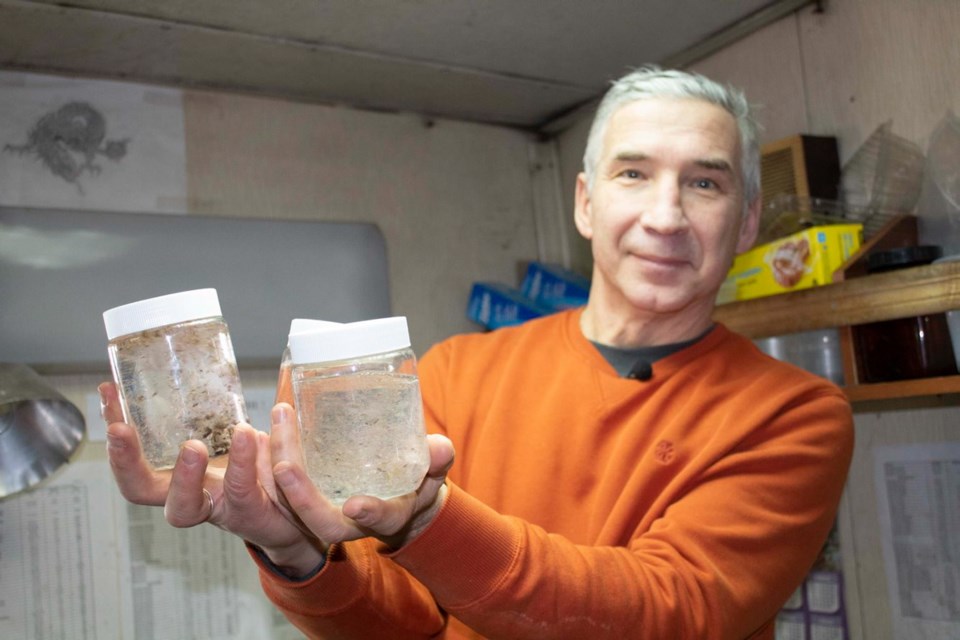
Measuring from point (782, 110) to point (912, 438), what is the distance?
0.60m

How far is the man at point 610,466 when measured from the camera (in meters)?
0.75

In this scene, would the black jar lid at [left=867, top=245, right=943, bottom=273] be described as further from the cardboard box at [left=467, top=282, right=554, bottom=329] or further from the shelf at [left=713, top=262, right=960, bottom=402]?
the cardboard box at [left=467, top=282, right=554, bottom=329]

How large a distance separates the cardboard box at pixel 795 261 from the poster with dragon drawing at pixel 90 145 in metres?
1.01

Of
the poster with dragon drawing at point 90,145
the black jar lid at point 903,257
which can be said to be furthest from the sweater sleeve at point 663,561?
the poster with dragon drawing at point 90,145

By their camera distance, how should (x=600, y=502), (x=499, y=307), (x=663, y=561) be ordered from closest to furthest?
(x=663, y=561)
(x=600, y=502)
(x=499, y=307)

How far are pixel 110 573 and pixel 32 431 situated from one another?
0.97 feet

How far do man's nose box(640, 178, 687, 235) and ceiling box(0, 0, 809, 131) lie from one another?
1.30 feet

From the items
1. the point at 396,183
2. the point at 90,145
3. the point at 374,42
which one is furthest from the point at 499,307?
the point at 90,145

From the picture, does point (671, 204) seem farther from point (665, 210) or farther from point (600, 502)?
point (600, 502)

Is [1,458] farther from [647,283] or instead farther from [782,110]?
[782,110]

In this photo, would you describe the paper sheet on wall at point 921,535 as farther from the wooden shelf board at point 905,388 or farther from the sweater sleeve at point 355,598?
the sweater sleeve at point 355,598

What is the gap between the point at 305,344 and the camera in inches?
25.9

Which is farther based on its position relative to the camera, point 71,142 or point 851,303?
point 71,142

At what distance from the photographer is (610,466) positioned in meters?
1.12
